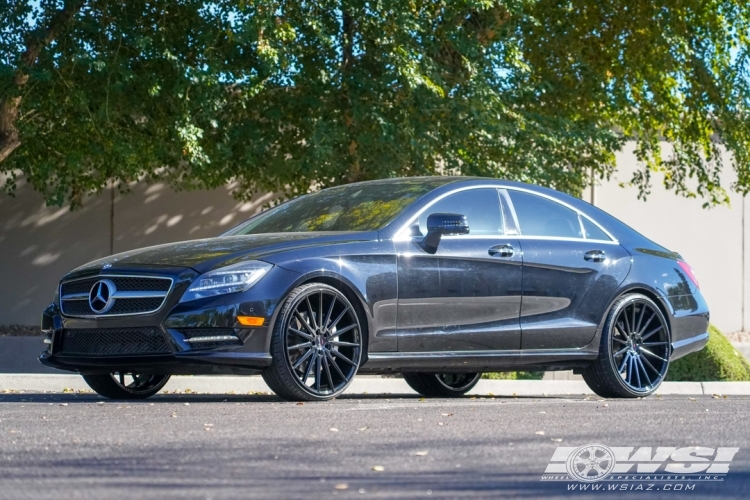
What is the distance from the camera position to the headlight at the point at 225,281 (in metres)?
7.29

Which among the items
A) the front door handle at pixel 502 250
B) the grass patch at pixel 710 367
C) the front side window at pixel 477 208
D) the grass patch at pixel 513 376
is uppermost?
the front side window at pixel 477 208

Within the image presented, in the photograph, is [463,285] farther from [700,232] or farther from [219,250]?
[700,232]

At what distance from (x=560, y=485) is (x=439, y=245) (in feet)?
12.8

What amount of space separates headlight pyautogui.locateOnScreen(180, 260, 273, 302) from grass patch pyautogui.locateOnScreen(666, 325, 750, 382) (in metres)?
8.10

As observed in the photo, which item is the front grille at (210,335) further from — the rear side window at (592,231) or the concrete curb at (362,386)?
the concrete curb at (362,386)

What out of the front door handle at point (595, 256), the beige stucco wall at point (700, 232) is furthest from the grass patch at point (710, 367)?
the beige stucco wall at point (700, 232)

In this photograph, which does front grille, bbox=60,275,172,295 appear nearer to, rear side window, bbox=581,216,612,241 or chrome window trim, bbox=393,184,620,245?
chrome window trim, bbox=393,184,620,245

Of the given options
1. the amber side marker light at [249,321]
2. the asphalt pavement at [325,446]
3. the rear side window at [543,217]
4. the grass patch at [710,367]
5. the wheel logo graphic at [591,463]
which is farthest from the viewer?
the grass patch at [710,367]

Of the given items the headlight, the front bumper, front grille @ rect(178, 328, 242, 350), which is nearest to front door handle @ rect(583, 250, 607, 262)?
the front bumper

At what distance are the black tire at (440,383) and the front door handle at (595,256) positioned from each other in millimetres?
1635

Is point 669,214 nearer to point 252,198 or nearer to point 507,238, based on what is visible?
point 252,198

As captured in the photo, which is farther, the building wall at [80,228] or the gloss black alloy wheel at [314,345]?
the building wall at [80,228]

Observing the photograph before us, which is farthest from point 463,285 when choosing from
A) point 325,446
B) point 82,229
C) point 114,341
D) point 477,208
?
point 82,229

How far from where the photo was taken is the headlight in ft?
23.9
